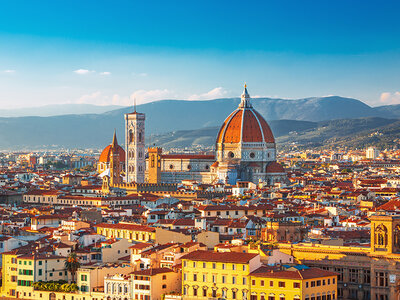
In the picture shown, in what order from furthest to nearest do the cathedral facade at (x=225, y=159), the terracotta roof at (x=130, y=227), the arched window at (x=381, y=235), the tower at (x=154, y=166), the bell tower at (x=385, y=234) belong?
the tower at (x=154, y=166), the cathedral facade at (x=225, y=159), the terracotta roof at (x=130, y=227), the arched window at (x=381, y=235), the bell tower at (x=385, y=234)

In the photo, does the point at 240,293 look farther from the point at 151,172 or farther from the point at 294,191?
the point at 151,172

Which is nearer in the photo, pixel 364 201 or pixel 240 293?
pixel 240 293

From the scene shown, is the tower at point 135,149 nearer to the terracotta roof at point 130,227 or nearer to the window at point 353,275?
the terracotta roof at point 130,227

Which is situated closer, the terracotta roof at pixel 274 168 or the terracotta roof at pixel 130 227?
the terracotta roof at pixel 130 227

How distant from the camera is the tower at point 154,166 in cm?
14159

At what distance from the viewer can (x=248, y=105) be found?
498 ft

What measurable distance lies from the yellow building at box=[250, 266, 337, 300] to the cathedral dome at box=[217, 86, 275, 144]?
96.6 meters

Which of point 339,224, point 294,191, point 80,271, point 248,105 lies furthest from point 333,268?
point 248,105

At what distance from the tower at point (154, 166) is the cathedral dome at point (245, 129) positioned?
10415 mm

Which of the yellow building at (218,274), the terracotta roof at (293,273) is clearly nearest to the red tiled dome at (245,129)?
the yellow building at (218,274)

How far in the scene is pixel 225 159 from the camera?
144 meters

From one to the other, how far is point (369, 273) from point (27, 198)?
63.6 metres

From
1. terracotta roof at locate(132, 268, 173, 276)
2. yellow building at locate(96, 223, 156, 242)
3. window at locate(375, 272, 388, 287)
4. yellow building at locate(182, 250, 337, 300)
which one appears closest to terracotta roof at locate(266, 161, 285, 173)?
yellow building at locate(96, 223, 156, 242)

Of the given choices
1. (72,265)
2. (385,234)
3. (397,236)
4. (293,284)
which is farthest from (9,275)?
(397,236)
